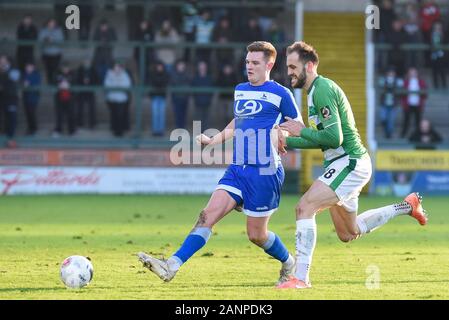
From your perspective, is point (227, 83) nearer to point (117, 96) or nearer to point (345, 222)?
point (117, 96)

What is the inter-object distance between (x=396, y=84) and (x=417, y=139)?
1.98 m

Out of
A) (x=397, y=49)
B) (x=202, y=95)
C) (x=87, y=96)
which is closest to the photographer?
(x=202, y=95)

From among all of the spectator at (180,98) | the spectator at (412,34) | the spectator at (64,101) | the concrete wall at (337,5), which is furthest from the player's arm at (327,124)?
the concrete wall at (337,5)

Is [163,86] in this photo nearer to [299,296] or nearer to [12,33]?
[12,33]

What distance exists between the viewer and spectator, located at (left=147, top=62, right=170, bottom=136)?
27.2m

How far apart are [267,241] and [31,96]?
712 inches

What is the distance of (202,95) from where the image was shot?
27812 millimetres

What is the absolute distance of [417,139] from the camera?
27.9 meters

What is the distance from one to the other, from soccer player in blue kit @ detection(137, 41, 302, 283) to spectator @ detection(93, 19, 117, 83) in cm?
1737

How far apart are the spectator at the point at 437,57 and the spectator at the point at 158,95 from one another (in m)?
7.85

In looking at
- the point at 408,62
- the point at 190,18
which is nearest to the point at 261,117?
the point at 190,18

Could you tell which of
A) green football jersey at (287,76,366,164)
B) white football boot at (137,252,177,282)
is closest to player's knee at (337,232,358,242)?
green football jersey at (287,76,366,164)

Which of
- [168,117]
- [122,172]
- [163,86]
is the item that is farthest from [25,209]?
[168,117]
